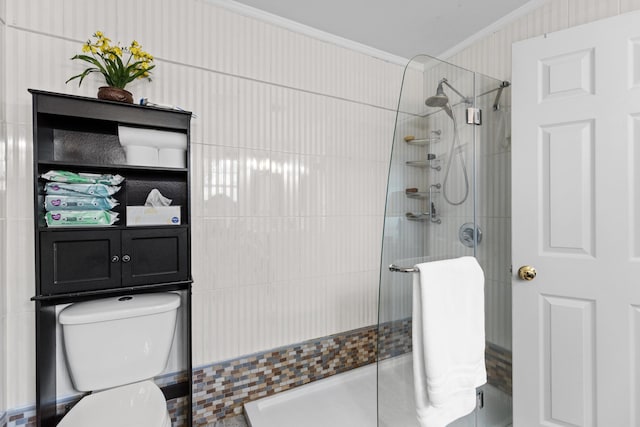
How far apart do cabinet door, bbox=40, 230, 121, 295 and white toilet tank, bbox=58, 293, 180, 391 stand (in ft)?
0.43

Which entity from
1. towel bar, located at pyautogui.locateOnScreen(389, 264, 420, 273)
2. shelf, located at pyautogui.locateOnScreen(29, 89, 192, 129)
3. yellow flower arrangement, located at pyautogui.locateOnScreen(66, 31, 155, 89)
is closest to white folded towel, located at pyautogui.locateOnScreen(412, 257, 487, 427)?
towel bar, located at pyautogui.locateOnScreen(389, 264, 420, 273)

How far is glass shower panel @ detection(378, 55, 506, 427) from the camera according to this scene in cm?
126

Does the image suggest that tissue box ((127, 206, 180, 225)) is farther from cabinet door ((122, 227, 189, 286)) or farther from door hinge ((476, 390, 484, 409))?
door hinge ((476, 390, 484, 409))

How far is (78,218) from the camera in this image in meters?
1.26

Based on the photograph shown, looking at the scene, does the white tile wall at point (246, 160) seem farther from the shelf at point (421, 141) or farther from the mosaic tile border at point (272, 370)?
the shelf at point (421, 141)

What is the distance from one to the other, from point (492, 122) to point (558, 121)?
0.89ft

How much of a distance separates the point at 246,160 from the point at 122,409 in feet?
4.23

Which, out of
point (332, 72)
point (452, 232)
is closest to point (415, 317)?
point (452, 232)

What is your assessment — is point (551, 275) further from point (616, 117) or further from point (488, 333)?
point (616, 117)

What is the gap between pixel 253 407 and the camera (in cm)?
171

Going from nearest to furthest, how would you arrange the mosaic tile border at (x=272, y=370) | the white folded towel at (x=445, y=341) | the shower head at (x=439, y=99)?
the white folded towel at (x=445, y=341)
the shower head at (x=439, y=99)
the mosaic tile border at (x=272, y=370)

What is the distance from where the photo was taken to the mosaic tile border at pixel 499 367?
1546 millimetres

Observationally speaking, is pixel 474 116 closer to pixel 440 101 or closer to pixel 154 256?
pixel 440 101

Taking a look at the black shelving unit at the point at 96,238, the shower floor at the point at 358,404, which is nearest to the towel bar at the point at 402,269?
the shower floor at the point at 358,404
